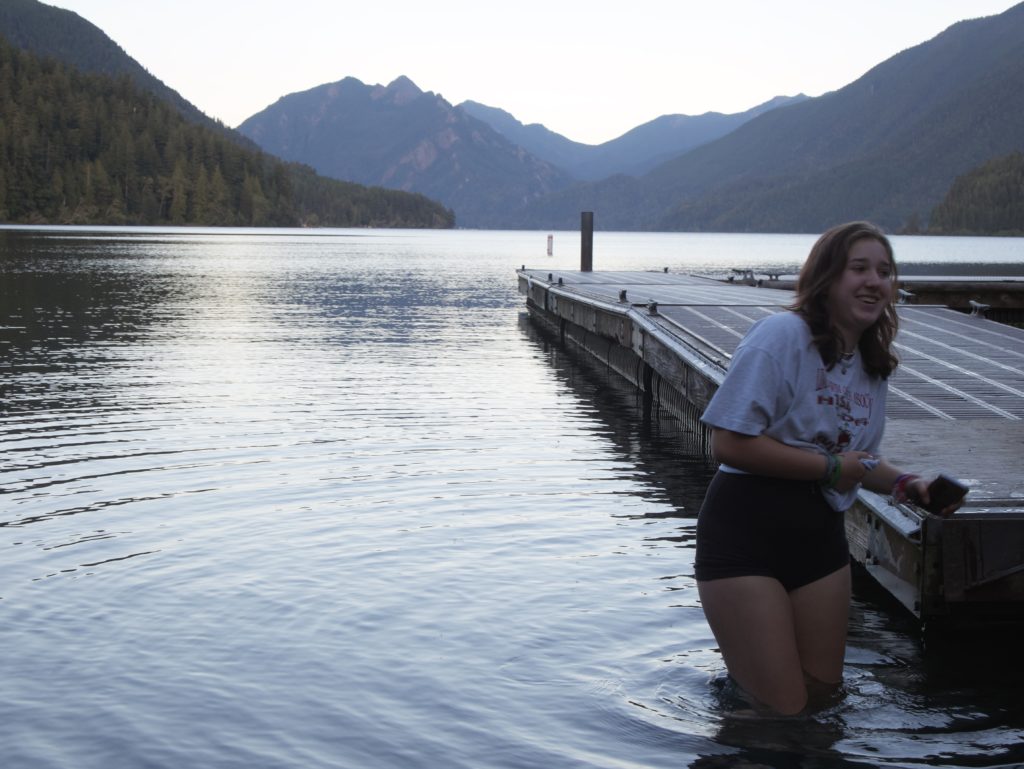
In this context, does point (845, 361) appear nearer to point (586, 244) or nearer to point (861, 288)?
point (861, 288)

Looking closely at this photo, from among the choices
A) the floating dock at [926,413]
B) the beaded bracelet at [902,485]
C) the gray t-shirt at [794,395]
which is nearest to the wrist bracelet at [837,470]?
the gray t-shirt at [794,395]

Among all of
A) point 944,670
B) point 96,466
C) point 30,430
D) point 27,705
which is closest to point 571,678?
point 944,670

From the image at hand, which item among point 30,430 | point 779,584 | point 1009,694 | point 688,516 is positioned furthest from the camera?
point 30,430

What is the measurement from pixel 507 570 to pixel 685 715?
10.7 feet

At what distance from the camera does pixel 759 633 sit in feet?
15.8

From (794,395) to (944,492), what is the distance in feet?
2.29

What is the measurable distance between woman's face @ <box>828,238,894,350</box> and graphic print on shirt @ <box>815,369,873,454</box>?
9.1 inches

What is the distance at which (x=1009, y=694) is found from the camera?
7184mm

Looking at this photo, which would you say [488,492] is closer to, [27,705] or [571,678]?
[571,678]

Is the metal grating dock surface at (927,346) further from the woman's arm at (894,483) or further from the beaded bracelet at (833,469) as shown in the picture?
the beaded bracelet at (833,469)

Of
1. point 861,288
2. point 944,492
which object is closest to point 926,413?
point 944,492

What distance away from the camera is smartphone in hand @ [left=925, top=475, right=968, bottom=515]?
181 inches

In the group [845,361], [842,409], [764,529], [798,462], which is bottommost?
[764,529]

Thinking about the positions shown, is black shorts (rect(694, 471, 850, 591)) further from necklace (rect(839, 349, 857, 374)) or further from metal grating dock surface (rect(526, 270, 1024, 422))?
metal grating dock surface (rect(526, 270, 1024, 422))
